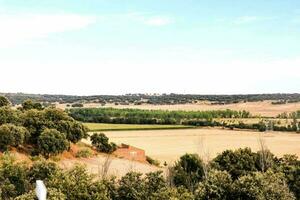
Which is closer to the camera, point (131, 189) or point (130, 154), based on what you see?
point (131, 189)

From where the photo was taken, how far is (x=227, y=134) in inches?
5620

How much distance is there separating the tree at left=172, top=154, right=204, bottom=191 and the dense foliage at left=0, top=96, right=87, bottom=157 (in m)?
20.1

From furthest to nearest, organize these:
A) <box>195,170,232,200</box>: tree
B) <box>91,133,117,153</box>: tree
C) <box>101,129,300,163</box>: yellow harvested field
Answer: <box>101,129,300,163</box>: yellow harvested field < <box>91,133,117,153</box>: tree < <box>195,170,232,200</box>: tree

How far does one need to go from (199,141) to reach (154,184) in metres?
74.5

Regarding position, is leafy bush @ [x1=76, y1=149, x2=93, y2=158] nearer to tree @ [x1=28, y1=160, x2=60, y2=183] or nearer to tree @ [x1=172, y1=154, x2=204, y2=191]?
tree @ [x1=172, y1=154, x2=204, y2=191]

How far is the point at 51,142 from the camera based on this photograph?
3292 inches

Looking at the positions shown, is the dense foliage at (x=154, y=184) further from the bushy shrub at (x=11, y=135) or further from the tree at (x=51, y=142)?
the tree at (x=51, y=142)

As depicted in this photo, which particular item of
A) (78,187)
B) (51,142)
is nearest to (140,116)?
(51,142)

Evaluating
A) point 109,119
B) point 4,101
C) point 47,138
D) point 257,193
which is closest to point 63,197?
point 257,193

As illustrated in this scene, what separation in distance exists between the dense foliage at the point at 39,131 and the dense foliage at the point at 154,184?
65.1ft

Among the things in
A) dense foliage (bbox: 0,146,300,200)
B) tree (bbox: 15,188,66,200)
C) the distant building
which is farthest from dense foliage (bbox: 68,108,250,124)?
tree (bbox: 15,188,66,200)

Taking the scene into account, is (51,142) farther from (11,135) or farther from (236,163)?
(236,163)

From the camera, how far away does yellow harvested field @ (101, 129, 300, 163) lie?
116 meters

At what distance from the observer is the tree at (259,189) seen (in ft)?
139
